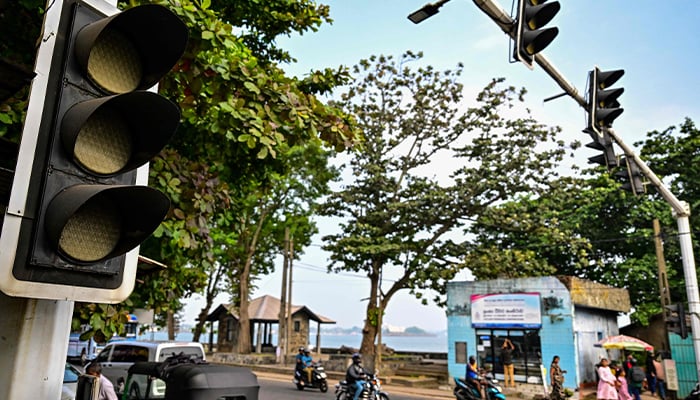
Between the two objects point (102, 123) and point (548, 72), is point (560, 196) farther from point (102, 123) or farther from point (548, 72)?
point (102, 123)

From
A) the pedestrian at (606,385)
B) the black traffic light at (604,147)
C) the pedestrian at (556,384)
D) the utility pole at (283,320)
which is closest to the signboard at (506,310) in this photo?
the pedestrian at (556,384)

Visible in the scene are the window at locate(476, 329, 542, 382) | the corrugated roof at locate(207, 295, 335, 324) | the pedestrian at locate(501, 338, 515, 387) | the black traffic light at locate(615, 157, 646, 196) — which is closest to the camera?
the black traffic light at locate(615, 157, 646, 196)

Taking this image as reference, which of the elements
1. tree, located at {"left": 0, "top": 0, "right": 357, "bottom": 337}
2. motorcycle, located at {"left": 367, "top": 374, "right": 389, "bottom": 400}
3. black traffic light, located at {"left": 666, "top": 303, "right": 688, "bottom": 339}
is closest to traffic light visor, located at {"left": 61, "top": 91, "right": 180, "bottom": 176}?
tree, located at {"left": 0, "top": 0, "right": 357, "bottom": 337}

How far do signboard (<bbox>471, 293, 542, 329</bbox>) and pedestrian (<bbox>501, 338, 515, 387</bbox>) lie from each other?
2.37 ft

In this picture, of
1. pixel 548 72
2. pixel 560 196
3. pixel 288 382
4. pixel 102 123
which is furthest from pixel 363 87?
pixel 102 123

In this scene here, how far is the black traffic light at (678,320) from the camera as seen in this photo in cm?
981

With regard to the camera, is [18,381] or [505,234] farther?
[505,234]

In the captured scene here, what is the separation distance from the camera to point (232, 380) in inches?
217

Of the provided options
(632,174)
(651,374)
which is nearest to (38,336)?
(632,174)

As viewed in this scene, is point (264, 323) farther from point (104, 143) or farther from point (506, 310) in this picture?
point (104, 143)

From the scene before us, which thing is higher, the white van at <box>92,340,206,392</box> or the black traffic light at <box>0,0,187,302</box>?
the black traffic light at <box>0,0,187,302</box>

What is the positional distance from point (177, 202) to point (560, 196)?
18960 millimetres

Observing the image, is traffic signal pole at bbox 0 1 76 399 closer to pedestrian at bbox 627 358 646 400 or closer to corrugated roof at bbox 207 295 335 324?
pedestrian at bbox 627 358 646 400

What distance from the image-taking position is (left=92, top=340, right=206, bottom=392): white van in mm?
11726
